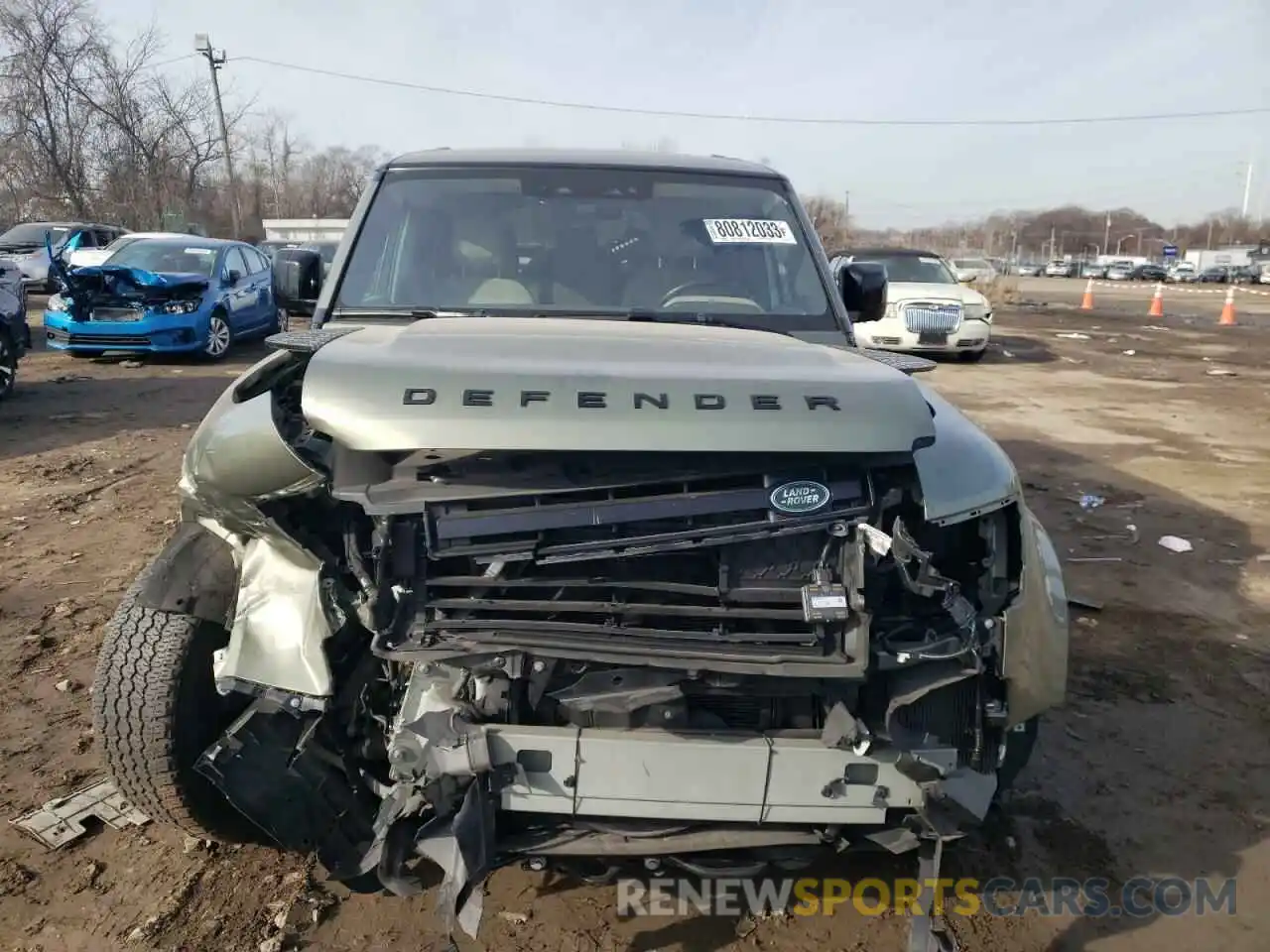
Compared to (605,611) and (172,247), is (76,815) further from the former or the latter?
(172,247)

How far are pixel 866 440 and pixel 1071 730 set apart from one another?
2.20 metres

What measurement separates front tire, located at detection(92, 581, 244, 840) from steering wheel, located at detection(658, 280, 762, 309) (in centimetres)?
182

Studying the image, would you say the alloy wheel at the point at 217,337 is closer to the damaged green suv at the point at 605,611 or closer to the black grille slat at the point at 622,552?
the damaged green suv at the point at 605,611

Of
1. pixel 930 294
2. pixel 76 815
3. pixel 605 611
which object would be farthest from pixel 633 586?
pixel 930 294

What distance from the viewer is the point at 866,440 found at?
1893 millimetres

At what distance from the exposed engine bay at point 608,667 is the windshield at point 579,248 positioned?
130 centimetres

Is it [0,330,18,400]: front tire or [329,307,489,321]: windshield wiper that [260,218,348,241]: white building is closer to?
[0,330,18,400]: front tire

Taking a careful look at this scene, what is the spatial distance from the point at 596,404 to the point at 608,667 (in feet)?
1.92

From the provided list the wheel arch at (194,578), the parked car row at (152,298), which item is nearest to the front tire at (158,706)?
the wheel arch at (194,578)

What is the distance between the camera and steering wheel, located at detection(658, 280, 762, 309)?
129 inches

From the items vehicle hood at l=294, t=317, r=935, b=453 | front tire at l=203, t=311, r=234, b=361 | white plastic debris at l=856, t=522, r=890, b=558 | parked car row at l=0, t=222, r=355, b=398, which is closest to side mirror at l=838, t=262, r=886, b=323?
vehicle hood at l=294, t=317, r=935, b=453

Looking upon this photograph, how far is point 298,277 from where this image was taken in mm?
3373

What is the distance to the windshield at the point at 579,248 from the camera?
3250 millimetres

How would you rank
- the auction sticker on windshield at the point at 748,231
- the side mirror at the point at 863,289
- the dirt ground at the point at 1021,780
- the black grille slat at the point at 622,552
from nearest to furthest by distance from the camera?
the black grille slat at the point at 622,552, the dirt ground at the point at 1021,780, the auction sticker on windshield at the point at 748,231, the side mirror at the point at 863,289
